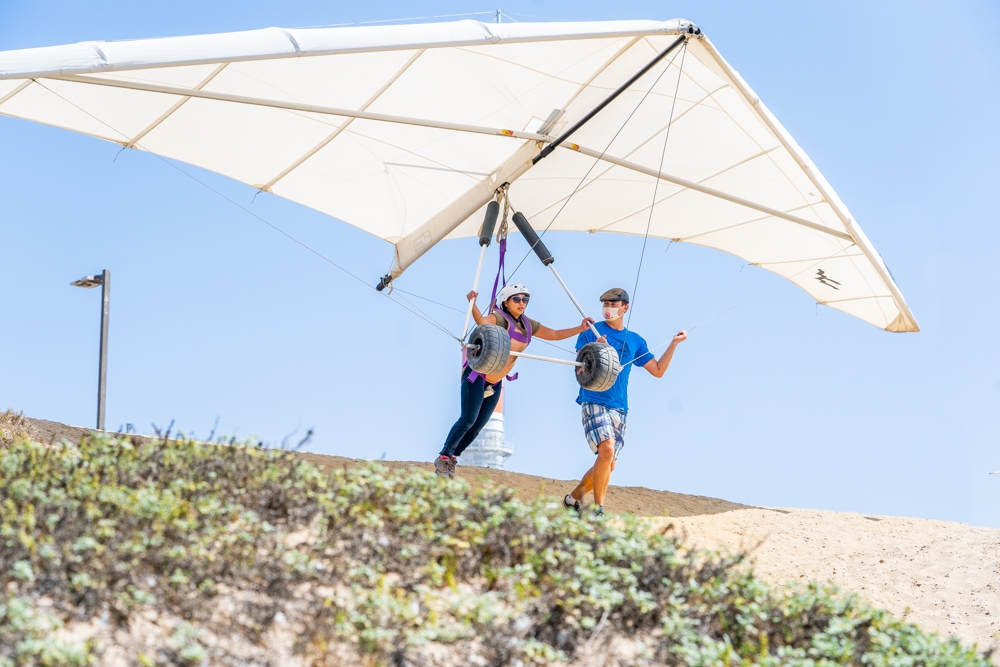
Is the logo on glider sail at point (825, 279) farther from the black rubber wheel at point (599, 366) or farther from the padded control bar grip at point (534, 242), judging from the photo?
the black rubber wheel at point (599, 366)

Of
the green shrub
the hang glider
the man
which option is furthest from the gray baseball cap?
the green shrub

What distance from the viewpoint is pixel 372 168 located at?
29.6 ft

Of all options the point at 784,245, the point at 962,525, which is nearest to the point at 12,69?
the point at 784,245

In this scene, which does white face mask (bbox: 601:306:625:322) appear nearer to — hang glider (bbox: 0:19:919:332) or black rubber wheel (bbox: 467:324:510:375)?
black rubber wheel (bbox: 467:324:510:375)

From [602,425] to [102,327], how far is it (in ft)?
25.5

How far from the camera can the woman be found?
6.96 metres

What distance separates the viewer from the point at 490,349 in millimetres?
6461

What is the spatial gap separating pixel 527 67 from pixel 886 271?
4779 millimetres

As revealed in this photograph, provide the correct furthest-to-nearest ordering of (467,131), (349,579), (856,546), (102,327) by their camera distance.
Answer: (102,327), (856,546), (467,131), (349,579)

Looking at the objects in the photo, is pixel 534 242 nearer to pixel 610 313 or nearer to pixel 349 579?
pixel 610 313

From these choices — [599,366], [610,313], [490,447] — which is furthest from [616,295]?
[490,447]

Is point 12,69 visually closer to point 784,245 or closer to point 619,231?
point 619,231

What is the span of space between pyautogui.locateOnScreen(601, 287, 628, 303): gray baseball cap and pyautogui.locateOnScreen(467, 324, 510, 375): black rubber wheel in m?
0.99

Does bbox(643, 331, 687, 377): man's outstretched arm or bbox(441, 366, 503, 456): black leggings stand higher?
bbox(643, 331, 687, 377): man's outstretched arm
